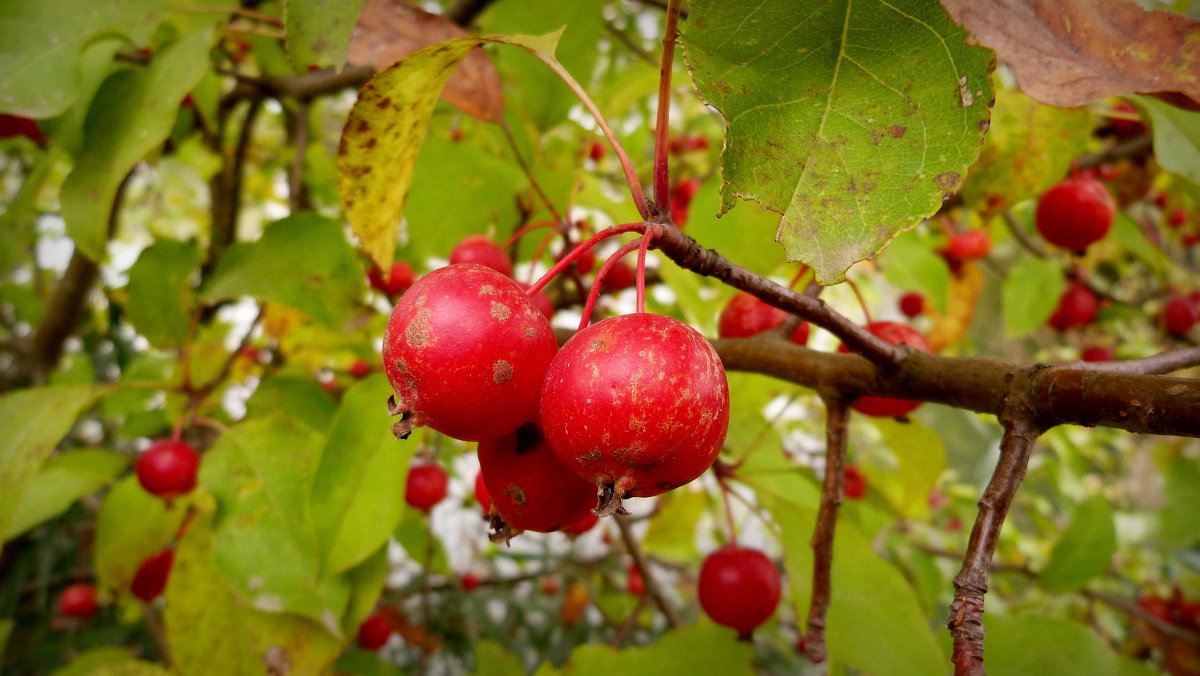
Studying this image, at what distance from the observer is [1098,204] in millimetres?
1680

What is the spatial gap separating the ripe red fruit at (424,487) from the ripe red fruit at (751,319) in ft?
2.71

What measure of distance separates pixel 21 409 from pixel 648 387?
56.7 inches

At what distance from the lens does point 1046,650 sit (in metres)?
1.19

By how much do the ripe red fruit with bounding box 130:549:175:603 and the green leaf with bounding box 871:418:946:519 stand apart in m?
1.73

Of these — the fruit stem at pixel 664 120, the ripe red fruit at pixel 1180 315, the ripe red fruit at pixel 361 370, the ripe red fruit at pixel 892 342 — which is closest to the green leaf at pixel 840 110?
the fruit stem at pixel 664 120

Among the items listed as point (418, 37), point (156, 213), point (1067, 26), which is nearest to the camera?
point (1067, 26)

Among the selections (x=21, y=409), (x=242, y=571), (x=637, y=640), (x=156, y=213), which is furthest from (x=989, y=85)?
(x=156, y=213)

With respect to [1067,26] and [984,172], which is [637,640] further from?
[1067,26]

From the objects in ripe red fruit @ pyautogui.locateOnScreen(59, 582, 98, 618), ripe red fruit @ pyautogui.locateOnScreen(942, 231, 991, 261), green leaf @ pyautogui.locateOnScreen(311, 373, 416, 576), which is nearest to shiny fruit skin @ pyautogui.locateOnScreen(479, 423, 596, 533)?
green leaf @ pyautogui.locateOnScreen(311, 373, 416, 576)

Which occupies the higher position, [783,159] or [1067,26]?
[1067,26]

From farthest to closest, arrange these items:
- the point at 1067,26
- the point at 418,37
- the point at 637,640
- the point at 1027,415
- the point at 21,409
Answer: the point at 637,640
the point at 21,409
the point at 418,37
the point at 1027,415
the point at 1067,26

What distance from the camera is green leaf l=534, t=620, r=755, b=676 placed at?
4.25ft

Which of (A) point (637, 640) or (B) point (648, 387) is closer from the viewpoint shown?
(B) point (648, 387)

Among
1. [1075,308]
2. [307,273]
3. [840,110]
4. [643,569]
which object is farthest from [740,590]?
[1075,308]
